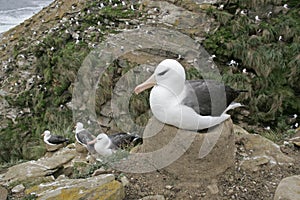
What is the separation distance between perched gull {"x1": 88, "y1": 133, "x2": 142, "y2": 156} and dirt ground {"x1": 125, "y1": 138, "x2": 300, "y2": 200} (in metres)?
1.86

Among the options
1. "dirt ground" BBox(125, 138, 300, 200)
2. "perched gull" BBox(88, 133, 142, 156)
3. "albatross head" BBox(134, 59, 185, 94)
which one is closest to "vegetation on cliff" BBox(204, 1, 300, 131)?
"perched gull" BBox(88, 133, 142, 156)

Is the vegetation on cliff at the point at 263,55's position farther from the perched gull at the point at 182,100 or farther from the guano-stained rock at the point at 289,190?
the perched gull at the point at 182,100

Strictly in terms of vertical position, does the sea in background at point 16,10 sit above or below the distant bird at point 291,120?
below

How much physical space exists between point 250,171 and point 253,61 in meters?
4.61

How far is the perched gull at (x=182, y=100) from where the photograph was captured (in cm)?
373

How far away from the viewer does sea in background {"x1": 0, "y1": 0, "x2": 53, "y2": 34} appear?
22.0 metres

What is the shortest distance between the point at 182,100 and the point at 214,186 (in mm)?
926

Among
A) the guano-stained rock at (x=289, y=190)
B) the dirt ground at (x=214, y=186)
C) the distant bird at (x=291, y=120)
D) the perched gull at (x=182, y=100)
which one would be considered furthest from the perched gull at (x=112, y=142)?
the distant bird at (x=291, y=120)

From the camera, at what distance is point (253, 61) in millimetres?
8469

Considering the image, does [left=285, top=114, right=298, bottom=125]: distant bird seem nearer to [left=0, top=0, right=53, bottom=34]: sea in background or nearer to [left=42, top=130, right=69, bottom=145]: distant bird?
[left=42, top=130, right=69, bottom=145]: distant bird

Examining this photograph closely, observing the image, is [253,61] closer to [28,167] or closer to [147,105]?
[147,105]

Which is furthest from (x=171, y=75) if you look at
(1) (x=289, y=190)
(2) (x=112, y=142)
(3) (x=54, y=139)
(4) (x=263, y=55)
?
(4) (x=263, y=55)

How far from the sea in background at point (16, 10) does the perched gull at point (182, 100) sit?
18.8 meters

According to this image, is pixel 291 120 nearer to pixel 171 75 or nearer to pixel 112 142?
pixel 112 142
